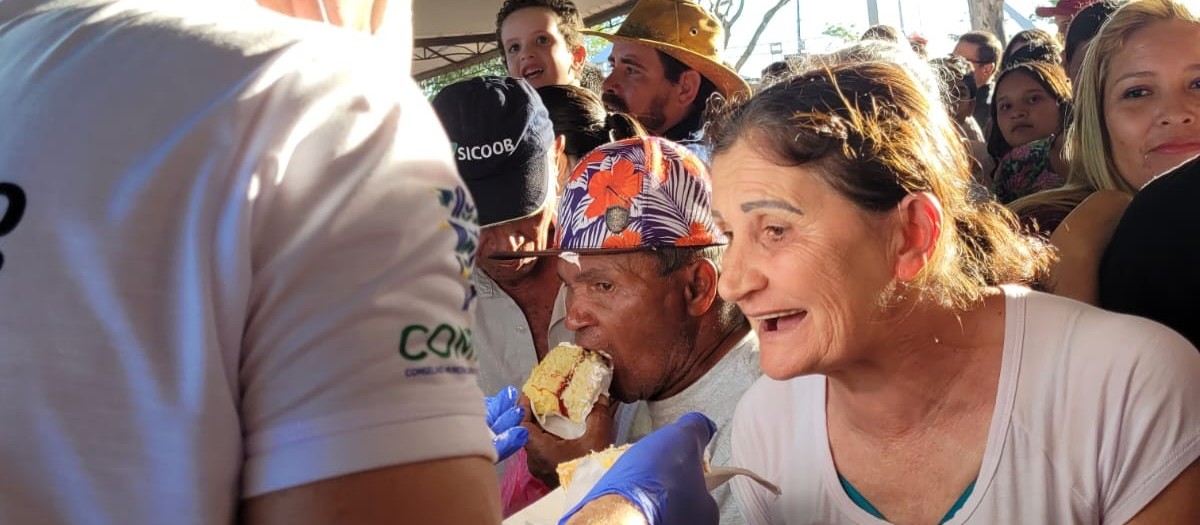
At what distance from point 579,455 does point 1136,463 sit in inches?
51.5

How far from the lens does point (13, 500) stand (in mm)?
722

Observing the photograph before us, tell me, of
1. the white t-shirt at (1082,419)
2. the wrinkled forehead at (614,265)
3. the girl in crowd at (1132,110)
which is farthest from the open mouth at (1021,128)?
the white t-shirt at (1082,419)

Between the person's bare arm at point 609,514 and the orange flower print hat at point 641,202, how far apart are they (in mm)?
1066

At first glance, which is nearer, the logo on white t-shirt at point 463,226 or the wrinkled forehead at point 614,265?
the logo on white t-shirt at point 463,226

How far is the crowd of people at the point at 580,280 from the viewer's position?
0.72 metres

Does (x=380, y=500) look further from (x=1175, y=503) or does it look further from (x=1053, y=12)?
(x=1053, y=12)

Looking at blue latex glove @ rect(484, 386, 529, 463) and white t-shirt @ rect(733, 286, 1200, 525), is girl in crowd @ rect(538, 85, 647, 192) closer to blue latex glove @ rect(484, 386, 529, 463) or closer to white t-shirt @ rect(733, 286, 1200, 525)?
blue latex glove @ rect(484, 386, 529, 463)

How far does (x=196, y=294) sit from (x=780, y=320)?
134cm

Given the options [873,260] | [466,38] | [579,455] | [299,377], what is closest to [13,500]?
[299,377]

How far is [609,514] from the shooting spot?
1613mm

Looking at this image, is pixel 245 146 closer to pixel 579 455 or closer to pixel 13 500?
pixel 13 500

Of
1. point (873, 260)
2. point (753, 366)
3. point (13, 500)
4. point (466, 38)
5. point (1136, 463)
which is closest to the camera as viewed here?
point (13, 500)

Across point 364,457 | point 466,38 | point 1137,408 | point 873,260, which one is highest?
point 364,457

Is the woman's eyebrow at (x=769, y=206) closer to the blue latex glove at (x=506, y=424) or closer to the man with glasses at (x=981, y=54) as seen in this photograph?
the blue latex glove at (x=506, y=424)
